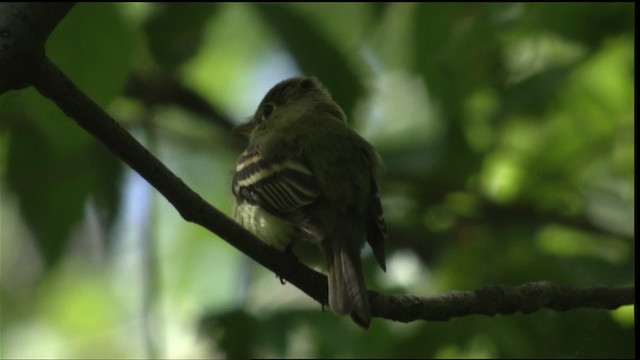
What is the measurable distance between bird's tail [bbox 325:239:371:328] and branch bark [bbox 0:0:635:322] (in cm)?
6

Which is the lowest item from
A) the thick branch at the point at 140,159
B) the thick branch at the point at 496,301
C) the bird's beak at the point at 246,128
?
the thick branch at the point at 496,301

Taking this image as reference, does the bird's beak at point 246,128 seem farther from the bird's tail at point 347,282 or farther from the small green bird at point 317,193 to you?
the bird's tail at point 347,282

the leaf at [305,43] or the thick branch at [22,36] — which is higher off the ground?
the leaf at [305,43]

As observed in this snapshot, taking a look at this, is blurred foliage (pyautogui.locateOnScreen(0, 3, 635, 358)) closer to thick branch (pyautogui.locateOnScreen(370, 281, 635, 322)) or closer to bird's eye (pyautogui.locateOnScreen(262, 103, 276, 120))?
bird's eye (pyautogui.locateOnScreen(262, 103, 276, 120))

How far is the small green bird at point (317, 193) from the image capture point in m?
3.62

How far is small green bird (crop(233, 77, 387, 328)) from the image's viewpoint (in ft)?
11.9

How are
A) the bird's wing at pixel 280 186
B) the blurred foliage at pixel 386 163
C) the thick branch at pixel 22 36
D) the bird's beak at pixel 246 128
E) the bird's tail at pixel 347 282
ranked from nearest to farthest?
the thick branch at pixel 22 36
the bird's tail at pixel 347 282
the bird's wing at pixel 280 186
the blurred foliage at pixel 386 163
the bird's beak at pixel 246 128

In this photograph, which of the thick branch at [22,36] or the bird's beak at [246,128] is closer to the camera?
the thick branch at [22,36]

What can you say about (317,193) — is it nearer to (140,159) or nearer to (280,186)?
(280,186)

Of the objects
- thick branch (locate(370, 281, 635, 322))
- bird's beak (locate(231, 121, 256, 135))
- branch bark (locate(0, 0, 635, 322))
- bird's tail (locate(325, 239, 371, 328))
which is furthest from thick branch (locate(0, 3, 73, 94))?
bird's beak (locate(231, 121, 256, 135))

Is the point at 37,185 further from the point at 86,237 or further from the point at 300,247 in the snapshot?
the point at 86,237

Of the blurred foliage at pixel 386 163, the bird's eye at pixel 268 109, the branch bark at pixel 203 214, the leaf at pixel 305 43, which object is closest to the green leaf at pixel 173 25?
the blurred foliage at pixel 386 163

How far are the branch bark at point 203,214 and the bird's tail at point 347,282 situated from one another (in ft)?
0.21

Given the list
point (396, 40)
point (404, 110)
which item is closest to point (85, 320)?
point (404, 110)
